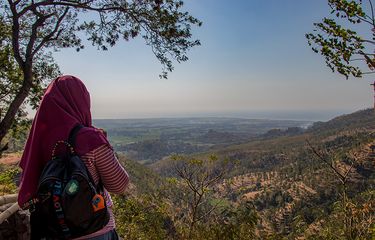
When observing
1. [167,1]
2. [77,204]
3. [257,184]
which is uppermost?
[167,1]

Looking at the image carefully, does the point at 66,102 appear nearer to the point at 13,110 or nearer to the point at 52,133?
the point at 52,133

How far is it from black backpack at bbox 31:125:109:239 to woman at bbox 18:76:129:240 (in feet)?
0.27

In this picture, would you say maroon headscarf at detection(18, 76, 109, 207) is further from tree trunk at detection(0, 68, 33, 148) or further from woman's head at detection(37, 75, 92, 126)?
tree trunk at detection(0, 68, 33, 148)

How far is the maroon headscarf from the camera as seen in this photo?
1.88m

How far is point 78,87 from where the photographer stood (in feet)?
6.82

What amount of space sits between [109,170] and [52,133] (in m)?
0.39

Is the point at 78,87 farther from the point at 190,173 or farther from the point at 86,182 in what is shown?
the point at 190,173

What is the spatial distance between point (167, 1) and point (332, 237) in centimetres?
495

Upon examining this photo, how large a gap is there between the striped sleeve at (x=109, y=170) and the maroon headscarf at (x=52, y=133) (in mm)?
57

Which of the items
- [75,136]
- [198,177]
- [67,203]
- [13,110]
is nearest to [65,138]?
[75,136]

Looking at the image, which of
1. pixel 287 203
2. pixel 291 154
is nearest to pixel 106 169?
pixel 287 203

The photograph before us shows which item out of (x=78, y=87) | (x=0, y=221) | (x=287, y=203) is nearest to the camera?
(x=78, y=87)

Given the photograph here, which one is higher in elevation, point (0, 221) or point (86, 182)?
point (86, 182)

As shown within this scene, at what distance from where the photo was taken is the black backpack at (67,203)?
5.61 ft
